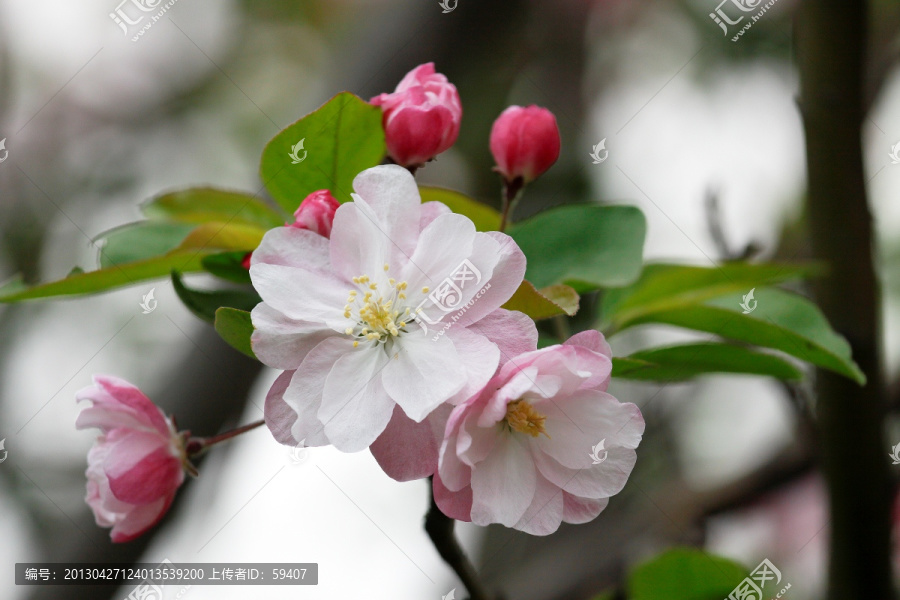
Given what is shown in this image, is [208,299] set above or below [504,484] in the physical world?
above

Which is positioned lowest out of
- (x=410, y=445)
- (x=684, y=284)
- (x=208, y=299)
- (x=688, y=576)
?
(x=688, y=576)

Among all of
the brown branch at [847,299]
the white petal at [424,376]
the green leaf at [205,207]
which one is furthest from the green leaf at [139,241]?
the brown branch at [847,299]

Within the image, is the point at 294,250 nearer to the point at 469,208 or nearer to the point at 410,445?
the point at 410,445

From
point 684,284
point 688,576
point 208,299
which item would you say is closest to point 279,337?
point 208,299

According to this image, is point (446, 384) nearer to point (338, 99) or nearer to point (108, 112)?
point (338, 99)

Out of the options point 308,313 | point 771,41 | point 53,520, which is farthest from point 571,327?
point 53,520

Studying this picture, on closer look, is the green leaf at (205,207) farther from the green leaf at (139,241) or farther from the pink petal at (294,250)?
the pink petal at (294,250)

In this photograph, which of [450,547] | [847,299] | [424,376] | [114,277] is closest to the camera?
[424,376]

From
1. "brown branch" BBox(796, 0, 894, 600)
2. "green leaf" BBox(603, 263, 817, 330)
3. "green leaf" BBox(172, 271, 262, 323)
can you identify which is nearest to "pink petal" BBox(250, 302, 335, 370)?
"green leaf" BBox(172, 271, 262, 323)

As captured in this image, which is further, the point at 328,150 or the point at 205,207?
the point at 205,207
